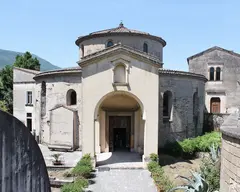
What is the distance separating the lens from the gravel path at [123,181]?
1270 centimetres

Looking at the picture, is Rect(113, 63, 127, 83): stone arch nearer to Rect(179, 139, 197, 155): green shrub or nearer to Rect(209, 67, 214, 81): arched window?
Rect(179, 139, 197, 155): green shrub

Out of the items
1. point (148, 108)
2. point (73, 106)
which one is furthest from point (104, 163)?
point (73, 106)

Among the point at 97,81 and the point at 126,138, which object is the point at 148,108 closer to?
the point at 97,81

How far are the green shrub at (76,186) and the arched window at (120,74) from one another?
6.74 metres

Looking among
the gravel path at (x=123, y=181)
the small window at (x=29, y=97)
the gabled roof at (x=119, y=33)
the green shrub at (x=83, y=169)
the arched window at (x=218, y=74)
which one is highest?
the gabled roof at (x=119, y=33)

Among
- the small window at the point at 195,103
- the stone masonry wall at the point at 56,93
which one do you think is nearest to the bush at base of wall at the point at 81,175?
the stone masonry wall at the point at 56,93

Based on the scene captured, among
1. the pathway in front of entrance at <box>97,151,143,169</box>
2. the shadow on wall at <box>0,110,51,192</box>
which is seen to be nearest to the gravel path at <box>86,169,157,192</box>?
the pathway in front of entrance at <box>97,151,143,169</box>

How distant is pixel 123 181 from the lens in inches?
542

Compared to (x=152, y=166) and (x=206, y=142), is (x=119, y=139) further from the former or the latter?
(x=206, y=142)

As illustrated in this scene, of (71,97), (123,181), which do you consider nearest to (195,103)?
(71,97)

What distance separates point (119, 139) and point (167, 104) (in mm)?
5266

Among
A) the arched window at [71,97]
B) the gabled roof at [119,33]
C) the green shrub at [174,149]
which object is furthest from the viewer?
the gabled roof at [119,33]

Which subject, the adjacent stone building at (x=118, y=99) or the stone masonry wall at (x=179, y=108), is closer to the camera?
the adjacent stone building at (x=118, y=99)

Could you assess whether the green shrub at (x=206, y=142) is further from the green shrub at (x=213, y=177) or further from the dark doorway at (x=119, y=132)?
the green shrub at (x=213, y=177)
